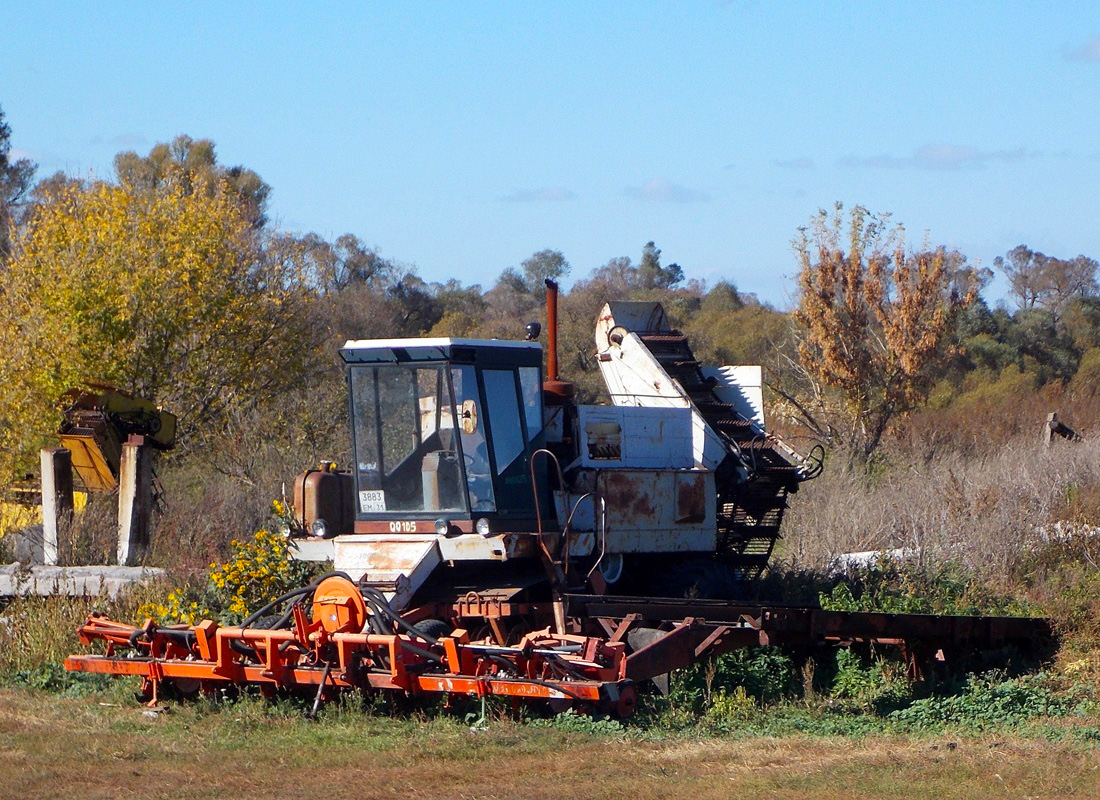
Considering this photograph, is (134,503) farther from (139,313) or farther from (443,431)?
(139,313)

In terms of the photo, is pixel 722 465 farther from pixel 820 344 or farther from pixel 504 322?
pixel 504 322

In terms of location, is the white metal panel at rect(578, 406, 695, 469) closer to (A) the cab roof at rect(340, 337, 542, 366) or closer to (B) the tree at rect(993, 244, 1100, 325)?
(A) the cab roof at rect(340, 337, 542, 366)

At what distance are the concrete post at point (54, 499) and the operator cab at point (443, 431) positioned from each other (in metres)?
5.28

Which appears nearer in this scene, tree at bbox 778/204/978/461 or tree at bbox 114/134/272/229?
tree at bbox 778/204/978/461

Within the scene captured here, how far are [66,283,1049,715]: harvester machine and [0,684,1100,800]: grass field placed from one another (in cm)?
36

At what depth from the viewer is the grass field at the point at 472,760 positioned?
7.80 m

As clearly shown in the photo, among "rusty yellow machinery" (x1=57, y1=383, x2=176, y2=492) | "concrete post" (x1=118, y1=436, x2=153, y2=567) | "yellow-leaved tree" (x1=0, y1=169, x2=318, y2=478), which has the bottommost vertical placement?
"concrete post" (x1=118, y1=436, x2=153, y2=567)

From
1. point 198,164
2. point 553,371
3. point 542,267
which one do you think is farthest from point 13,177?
point 553,371

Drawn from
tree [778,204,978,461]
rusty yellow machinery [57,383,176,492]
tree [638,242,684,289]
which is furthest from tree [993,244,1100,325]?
rusty yellow machinery [57,383,176,492]

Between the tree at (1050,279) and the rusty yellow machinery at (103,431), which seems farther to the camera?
the tree at (1050,279)

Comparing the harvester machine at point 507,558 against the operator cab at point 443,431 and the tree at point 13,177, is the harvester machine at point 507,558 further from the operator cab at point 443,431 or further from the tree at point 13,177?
the tree at point 13,177

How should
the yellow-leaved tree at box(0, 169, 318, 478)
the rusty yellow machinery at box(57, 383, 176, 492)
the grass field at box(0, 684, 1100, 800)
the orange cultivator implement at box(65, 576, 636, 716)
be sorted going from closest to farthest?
the grass field at box(0, 684, 1100, 800) → the orange cultivator implement at box(65, 576, 636, 716) → the rusty yellow machinery at box(57, 383, 176, 492) → the yellow-leaved tree at box(0, 169, 318, 478)

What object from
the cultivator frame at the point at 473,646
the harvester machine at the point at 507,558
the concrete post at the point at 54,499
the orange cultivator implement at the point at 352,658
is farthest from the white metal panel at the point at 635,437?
the concrete post at the point at 54,499

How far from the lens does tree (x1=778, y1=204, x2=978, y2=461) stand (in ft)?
90.0
